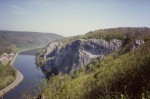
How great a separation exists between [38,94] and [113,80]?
320cm

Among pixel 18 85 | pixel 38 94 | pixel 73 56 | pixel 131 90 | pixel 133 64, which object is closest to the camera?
pixel 131 90

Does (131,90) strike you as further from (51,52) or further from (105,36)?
(51,52)

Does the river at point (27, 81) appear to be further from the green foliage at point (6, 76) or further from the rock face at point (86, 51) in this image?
the rock face at point (86, 51)

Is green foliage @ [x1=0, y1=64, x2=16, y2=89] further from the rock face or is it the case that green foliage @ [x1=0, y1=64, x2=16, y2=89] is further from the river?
the rock face

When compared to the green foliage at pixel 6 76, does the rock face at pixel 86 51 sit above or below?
above

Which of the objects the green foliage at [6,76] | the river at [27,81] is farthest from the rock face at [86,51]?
the green foliage at [6,76]

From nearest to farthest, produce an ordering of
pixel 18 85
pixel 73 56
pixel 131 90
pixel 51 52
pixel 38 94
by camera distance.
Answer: pixel 131 90 → pixel 38 94 → pixel 18 85 → pixel 73 56 → pixel 51 52

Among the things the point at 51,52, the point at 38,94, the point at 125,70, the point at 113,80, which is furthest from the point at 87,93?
the point at 51,52

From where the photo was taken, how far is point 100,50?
277 feet

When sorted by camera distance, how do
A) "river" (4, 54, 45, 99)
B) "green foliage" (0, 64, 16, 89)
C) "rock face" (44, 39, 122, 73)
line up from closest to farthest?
1. "river" (4, 54, 45, 99)
2. "green foliage" (0, 64, 16, 89)
3. "rock face" (44, 39, 122, 73)

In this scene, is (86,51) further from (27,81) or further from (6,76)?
(6,76)

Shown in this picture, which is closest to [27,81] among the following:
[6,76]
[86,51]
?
[6,76]

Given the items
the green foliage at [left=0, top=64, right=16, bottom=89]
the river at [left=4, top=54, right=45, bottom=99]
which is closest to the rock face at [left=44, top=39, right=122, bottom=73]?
the river at [left=4, top=54, right=45, bottom=99]

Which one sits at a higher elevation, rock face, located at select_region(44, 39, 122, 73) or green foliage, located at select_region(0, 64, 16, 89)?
rock face, located at select_region(44, 39, 122, 73)
